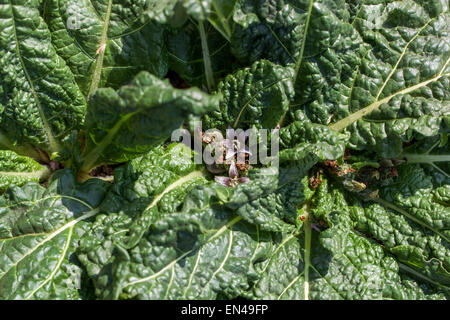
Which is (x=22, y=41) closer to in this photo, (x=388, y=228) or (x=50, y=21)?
(x=50, y=21)

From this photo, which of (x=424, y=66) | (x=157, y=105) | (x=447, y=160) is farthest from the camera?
(x=447, y=160)

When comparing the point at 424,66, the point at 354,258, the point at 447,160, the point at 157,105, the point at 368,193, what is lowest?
the point at 354,258

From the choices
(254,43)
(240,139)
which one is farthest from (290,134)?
(254,43)

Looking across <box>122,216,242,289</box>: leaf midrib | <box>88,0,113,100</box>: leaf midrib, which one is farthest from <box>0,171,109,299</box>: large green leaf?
<box>88,0,113,100</box>: leaf midrib

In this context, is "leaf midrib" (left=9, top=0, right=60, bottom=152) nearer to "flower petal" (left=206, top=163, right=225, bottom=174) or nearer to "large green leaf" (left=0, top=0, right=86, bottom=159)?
"large green leaf" (left=0, top=0, right=86, bottom=159)

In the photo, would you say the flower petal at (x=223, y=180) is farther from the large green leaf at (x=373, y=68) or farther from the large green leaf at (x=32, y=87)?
the large green leaf at (x=32, y=87)

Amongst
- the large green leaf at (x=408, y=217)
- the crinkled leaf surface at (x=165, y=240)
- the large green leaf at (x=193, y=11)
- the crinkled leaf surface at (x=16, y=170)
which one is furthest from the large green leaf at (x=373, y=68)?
the crinkled leaf surface at (x=16, y=170)
